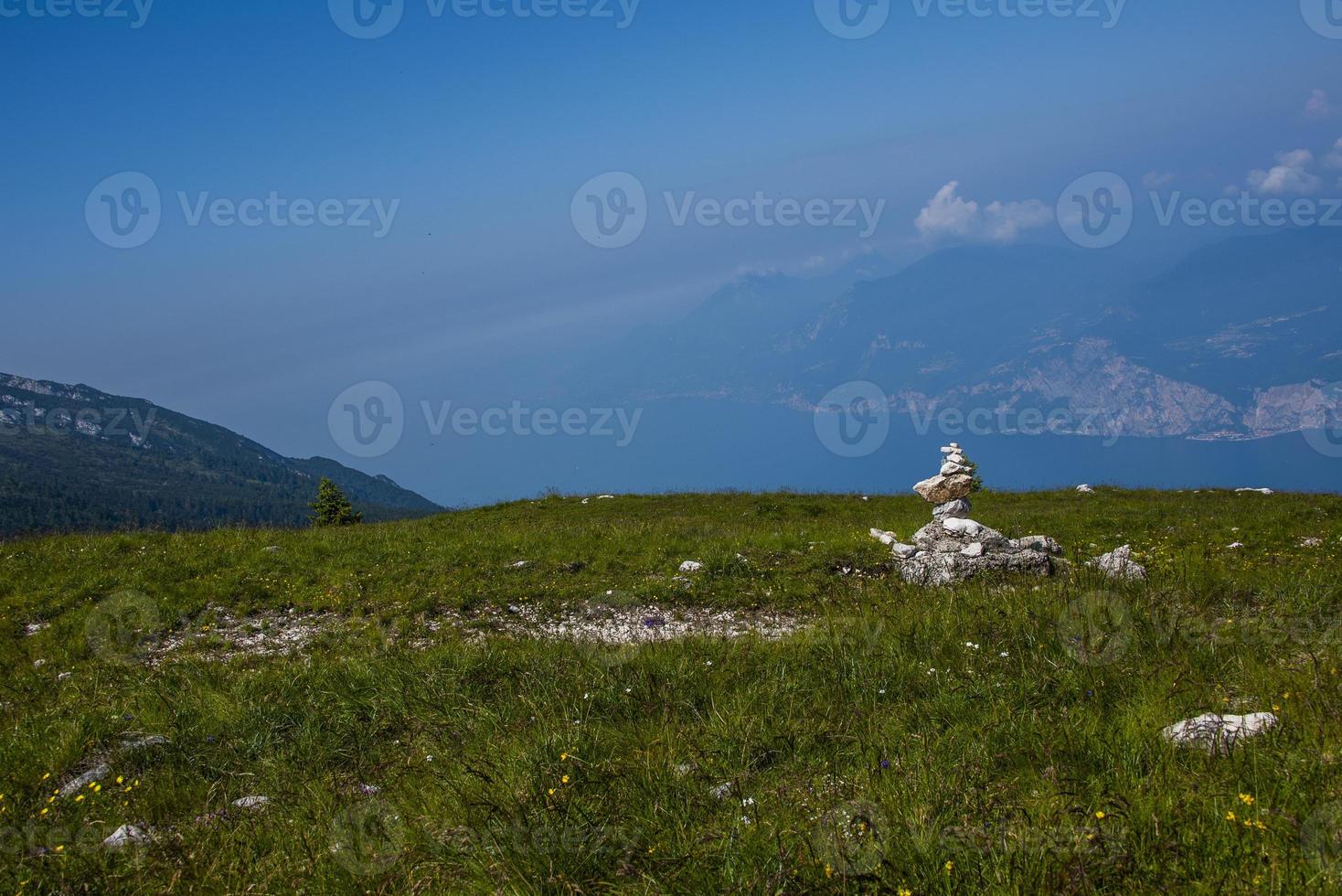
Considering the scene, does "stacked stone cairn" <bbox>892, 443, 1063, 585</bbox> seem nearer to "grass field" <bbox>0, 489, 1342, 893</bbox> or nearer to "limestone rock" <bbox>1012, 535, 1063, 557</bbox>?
"limestone rock" <bbox>1012, 535, 1063, 557</bbox>

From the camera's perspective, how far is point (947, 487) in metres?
21.5

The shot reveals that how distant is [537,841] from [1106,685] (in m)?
5.21

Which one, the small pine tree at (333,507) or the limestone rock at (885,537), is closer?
the limestone rock at (885,537)

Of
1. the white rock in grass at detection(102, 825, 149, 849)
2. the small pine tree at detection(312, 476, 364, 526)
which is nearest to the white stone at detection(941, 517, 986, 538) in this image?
the white rock in grass at detection(102, 825, 149, 849)

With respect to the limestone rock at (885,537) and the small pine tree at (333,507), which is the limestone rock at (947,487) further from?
the small pine tree at (333,507)

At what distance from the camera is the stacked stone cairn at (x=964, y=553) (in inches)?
573

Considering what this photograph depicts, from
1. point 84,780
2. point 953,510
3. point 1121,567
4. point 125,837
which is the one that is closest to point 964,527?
point 953,510

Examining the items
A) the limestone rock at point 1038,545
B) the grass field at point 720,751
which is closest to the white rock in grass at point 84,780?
the grass field at point 720,751

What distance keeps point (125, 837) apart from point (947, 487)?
20.2 metres

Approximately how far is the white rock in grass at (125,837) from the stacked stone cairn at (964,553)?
11.7m

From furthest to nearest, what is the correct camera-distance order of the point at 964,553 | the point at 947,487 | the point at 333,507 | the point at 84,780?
the point at 333,507
the point at 947,487
the point at 964,553
the point at 84,780

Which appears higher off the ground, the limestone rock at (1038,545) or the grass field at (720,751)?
the limestone rock at (1038,545)

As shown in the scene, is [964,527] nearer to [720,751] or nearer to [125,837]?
[720,751]

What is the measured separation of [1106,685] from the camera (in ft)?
21.7
